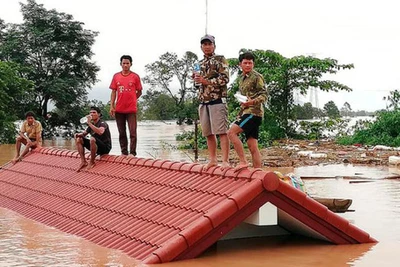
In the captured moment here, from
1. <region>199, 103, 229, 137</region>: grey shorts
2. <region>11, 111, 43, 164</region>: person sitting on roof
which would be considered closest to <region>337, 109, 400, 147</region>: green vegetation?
<region>11, 111, 43, 164</region>: person sitting on roof

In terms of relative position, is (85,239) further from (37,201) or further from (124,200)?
(37,201)

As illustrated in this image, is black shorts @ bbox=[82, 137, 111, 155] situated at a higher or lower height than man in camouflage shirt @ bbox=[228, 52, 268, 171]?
lower

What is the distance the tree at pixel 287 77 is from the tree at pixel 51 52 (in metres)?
15.7

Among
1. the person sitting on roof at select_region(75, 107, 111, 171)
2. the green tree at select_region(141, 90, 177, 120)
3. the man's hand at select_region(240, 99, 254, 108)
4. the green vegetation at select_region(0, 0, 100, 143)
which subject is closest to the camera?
the man's hand at select_region(240, 99, 254, 108)

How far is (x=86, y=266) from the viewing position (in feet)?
23.1

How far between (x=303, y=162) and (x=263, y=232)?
12091 millimetres

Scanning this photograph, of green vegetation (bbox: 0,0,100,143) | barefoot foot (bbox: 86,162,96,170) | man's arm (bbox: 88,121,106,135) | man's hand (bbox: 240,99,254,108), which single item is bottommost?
barefoot foot (bbox: 86,162,96,170)

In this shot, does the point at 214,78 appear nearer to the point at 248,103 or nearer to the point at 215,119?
the point at 215,119

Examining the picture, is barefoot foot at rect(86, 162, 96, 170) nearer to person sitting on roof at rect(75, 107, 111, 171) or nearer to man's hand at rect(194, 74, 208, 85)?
person sitting on roof at rect(75, 107, 111, 171)

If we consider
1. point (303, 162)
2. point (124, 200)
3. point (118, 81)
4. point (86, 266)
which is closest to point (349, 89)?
point (303, 162)

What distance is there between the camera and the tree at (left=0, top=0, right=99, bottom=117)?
1711 inches

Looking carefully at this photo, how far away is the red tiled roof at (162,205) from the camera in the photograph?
7219mm

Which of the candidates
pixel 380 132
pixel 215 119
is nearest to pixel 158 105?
pixel 380 132

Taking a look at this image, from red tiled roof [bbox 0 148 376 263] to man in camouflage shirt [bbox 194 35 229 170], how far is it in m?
0.56
